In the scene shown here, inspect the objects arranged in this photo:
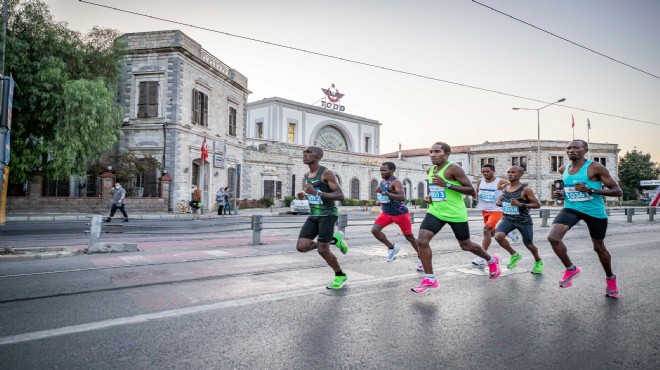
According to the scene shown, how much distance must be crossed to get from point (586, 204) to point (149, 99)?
80.7 ft

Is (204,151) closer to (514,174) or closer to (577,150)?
(514,174)

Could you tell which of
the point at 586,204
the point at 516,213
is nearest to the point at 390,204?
the point at 516,213

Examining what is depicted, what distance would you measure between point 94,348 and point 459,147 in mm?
65690

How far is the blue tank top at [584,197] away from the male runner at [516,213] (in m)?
1.28

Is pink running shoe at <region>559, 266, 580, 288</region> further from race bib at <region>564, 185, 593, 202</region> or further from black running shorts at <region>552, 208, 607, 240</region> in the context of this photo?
race bib at <region>564, 185, 593, 202</region>

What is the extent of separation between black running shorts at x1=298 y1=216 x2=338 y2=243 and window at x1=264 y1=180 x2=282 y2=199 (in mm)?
28226

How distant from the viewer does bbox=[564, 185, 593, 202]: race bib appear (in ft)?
16.7

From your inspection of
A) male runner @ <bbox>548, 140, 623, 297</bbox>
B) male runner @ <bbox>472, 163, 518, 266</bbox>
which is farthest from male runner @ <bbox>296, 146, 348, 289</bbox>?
male runner @ <bbox>472, 163, 518, 266</bbox>

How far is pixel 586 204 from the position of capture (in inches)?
203

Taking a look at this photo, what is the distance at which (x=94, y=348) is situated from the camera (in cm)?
309

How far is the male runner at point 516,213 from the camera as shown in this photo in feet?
22.1

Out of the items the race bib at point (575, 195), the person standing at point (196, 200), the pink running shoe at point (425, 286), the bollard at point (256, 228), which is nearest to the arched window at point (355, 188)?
the person standing at point (196, 200)

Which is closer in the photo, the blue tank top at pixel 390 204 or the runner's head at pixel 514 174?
the runner's head at pixel 514 174

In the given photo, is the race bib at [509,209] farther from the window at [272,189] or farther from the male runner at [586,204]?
the window at [272,189]
